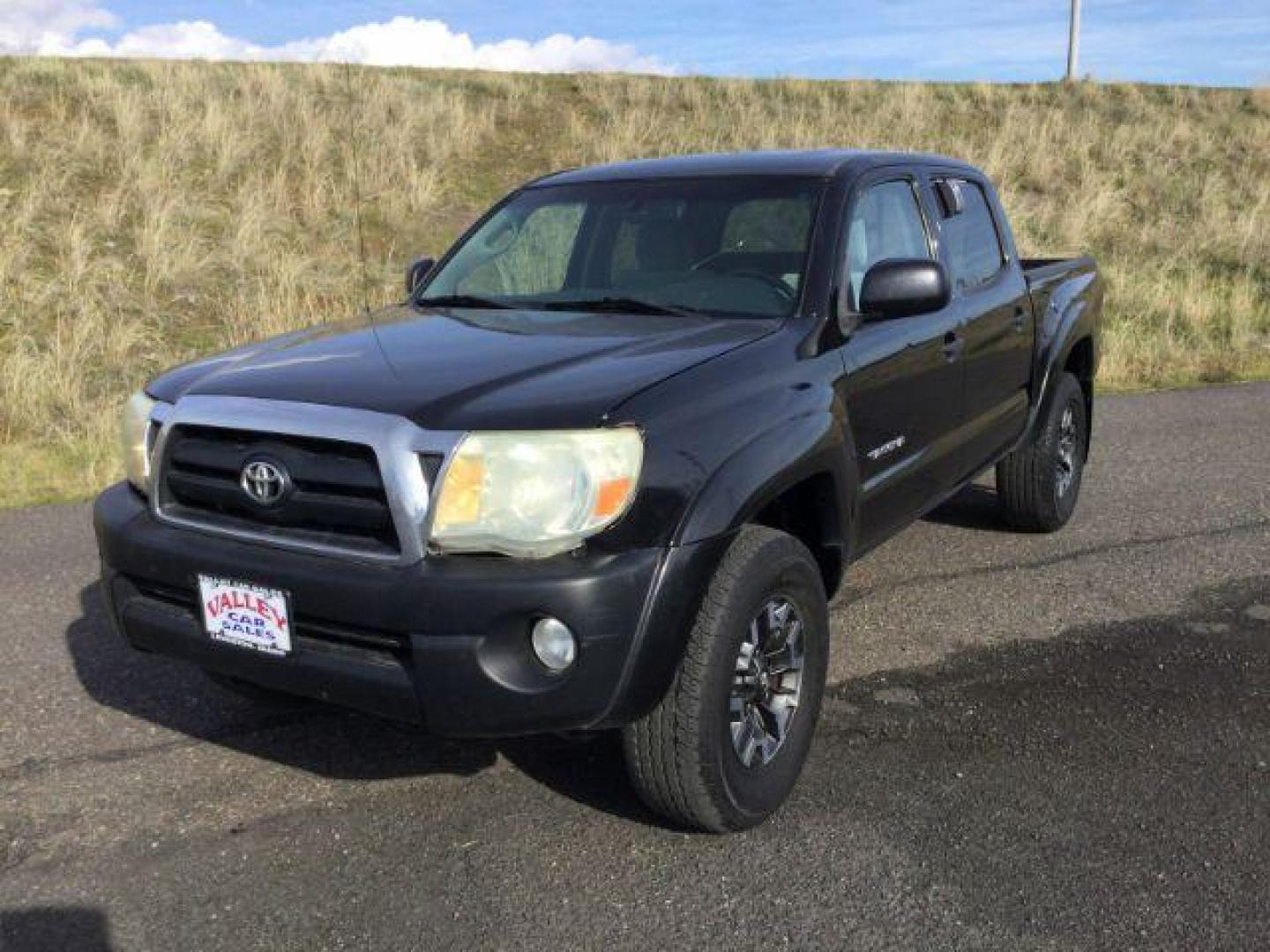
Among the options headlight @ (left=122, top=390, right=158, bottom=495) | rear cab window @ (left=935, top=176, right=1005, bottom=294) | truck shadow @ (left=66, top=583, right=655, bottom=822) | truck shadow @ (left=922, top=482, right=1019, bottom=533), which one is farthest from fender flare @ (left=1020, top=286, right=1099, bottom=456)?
headlight @ (left=122, top=390, right=158, bottom=495)

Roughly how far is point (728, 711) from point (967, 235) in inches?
104

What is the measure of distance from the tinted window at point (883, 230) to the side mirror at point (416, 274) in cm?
160

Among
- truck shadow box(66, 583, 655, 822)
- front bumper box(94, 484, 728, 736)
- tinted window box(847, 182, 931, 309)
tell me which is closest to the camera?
front bumper box(94, 484, 728, 736)

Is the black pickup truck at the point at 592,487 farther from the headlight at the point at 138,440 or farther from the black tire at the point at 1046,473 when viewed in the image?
the black tire at the point at 1046,473

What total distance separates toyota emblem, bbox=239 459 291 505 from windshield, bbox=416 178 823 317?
1.28 meters

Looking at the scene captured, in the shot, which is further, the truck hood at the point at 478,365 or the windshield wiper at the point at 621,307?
the windshield wiper at the point at 621,307

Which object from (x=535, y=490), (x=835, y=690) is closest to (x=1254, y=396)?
(x=835, y=690)

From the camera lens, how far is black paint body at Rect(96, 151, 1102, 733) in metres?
2.59

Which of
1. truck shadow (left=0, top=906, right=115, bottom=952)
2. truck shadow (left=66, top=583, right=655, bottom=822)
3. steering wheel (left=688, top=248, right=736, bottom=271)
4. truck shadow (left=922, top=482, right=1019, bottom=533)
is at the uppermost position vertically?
steering wheel (left=688, top=248, right=736, bottom=271)

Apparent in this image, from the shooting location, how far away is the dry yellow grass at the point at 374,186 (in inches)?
392

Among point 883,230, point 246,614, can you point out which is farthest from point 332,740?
point 883,230

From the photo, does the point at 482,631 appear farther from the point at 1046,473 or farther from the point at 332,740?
the point at 1046,473

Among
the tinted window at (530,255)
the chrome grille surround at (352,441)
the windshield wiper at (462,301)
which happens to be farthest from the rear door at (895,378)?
the chrome grille surround at (352,441)

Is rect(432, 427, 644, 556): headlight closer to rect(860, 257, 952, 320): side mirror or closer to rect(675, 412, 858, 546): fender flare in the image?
rect(675, 412, 858, 546): fender flare
